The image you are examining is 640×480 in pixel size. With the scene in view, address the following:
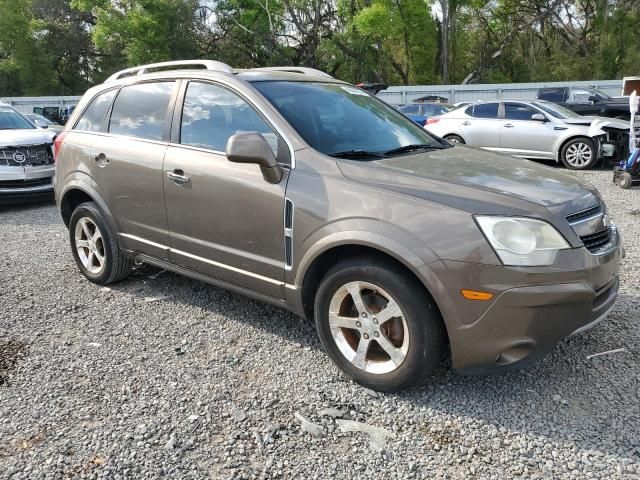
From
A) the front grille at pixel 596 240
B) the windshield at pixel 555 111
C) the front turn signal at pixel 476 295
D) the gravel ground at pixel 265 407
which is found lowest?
the gravel ground at pixel 265 407

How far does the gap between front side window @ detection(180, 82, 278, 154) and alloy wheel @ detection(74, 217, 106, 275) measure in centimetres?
144

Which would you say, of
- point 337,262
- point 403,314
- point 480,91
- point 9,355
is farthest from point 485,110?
point 480,91

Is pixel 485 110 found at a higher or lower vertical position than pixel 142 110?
higher

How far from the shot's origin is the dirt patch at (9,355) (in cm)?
339

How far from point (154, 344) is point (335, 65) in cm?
3539

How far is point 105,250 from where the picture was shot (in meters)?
4.58

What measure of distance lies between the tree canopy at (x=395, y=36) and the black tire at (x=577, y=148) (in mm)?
23540

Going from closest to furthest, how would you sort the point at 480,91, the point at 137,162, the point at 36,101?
the point at 137,162 → the point at 480,91 → the point at 36,101

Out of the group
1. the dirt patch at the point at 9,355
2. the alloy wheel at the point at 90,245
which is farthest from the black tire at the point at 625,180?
the dirt patch at the point at 9,355

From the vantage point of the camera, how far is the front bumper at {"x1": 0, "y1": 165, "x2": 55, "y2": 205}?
8.30 metres

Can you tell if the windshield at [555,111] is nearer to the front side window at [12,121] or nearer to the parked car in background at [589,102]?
the parked car in background at [589,102]

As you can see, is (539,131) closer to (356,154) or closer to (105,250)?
(356,154)

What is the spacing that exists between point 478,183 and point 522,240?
0.43 m

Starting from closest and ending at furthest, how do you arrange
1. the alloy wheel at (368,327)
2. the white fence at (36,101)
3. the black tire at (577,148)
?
the alloy wheel at (368,327)
the black tire at (577,148)
the white fence at (36,101)
